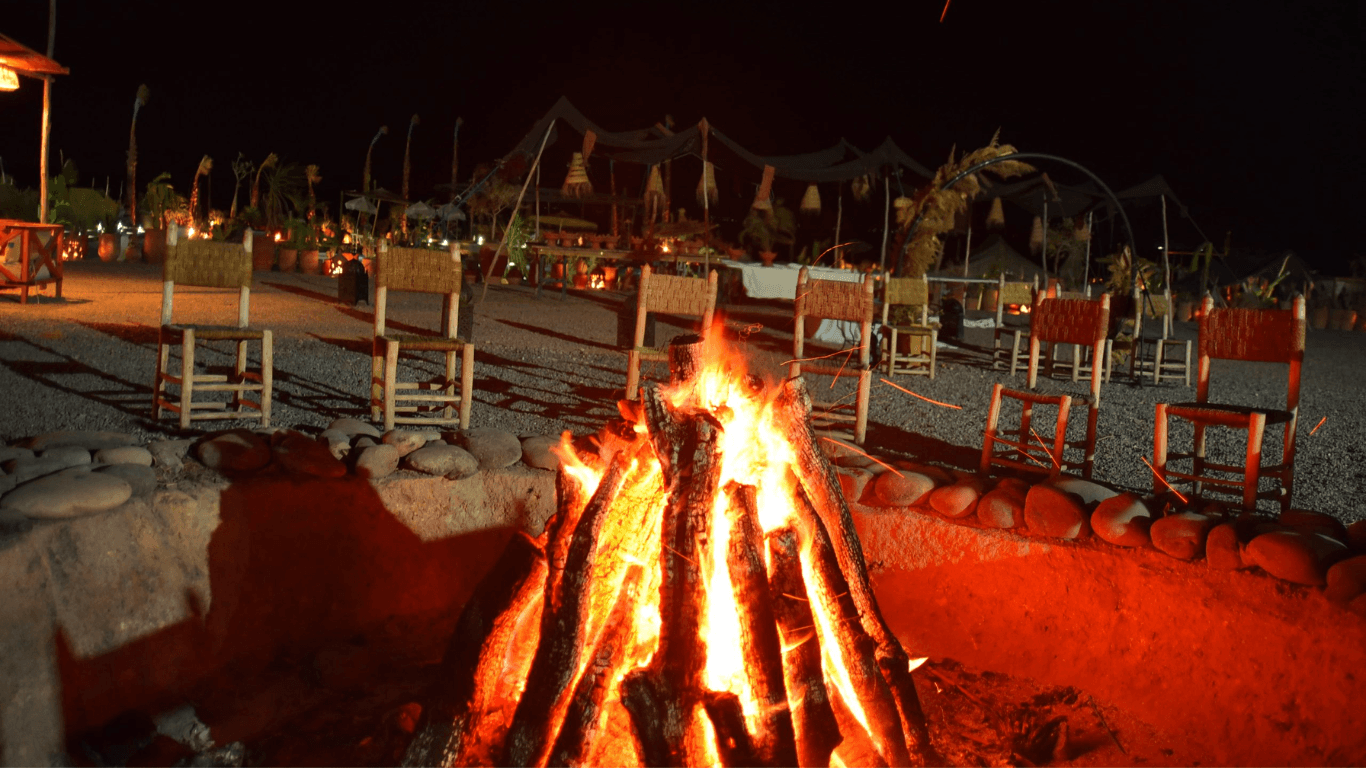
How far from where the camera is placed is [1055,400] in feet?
12.4

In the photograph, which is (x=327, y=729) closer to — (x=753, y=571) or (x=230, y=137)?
(x=753, y=571)

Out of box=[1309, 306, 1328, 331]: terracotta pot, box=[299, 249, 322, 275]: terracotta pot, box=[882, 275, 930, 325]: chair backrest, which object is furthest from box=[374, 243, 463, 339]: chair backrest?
box=[1309, 306, 1328, 331]: terracotta pot

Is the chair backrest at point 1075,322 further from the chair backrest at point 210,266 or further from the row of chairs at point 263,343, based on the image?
the chair backrest at point 210,266

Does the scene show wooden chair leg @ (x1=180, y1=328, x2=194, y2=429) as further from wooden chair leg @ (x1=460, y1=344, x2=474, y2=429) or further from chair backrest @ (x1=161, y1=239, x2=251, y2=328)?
wooden chair leg @ (x1=460, y1=344, x2=474, y2=429)

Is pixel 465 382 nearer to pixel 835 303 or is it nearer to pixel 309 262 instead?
pixel 835 303

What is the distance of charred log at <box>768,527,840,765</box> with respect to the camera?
6.68 feet

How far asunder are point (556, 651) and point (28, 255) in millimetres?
10732

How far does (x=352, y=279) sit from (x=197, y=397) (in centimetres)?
672

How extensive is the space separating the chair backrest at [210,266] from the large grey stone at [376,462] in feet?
6.77

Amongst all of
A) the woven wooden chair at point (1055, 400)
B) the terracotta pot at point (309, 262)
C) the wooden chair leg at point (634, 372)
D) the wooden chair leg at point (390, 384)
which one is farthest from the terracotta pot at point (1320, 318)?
the wooden chair leg at point (390, 384)

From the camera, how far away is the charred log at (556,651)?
2027 mm

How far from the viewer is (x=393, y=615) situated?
9.96 feet

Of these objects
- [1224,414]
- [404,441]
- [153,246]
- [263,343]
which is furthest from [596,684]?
[153,246]

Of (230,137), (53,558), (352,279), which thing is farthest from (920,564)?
(230,137)
